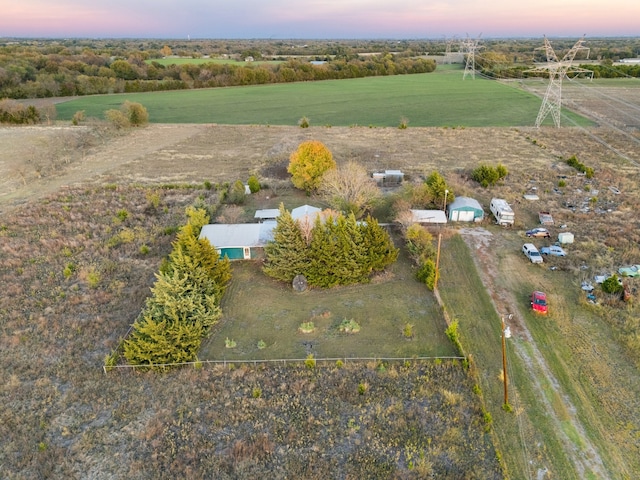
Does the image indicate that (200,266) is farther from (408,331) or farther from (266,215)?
(408,331)

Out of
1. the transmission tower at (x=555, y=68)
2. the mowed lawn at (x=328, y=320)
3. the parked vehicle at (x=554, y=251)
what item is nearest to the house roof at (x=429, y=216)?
the mowed lawn at (x=328, y=320)

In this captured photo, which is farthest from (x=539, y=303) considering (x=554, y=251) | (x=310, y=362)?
(x=310, y=362)

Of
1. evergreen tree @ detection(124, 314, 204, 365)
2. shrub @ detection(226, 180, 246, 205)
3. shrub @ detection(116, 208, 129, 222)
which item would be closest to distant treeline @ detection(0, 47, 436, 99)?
shrub @ detection(116, 208, 129, 222)

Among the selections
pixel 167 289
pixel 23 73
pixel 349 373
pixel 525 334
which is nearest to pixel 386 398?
pixel 349 373

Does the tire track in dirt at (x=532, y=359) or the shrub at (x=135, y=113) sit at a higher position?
the shrub at (x=135, y=113)

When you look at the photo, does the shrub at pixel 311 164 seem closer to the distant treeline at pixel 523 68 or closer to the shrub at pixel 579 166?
the shrub at pixel 579 166

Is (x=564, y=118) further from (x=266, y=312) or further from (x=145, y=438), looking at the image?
(x=145, y=438)

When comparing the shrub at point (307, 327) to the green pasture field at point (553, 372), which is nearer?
the green pasture field at point (553, 372)
